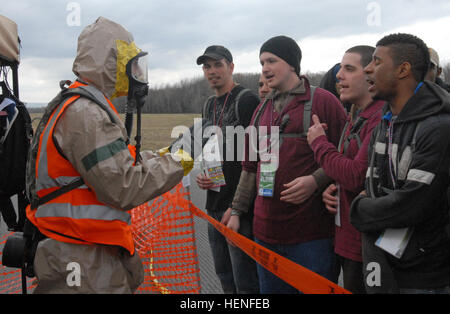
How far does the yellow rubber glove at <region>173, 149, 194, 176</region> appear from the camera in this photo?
233cm

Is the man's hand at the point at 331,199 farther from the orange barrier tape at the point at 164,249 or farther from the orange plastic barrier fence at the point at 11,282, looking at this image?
the orange plastic barrier fence at the point at 11,282

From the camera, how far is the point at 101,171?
1.93m

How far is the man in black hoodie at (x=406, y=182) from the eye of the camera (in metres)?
1.72

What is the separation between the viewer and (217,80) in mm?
3580

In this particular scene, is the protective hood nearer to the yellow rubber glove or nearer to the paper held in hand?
the yellow rubber glove

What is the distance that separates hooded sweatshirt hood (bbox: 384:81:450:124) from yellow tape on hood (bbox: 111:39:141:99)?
5.04ft

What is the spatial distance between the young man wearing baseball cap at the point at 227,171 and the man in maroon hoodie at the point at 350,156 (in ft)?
3.10

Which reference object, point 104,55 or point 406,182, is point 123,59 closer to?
point 104,55

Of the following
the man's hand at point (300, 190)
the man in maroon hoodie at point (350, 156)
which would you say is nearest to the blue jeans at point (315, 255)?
the man in maroon hoodie at point (350, 156)

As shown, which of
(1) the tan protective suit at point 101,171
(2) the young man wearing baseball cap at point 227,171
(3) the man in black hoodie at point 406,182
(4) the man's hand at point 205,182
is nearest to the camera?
(3) the man in black hoodie at point 406,182

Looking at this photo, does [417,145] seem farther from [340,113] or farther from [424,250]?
[340,113]

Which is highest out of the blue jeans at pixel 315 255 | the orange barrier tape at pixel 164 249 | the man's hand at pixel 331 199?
the man's hand at pixel 331 199
